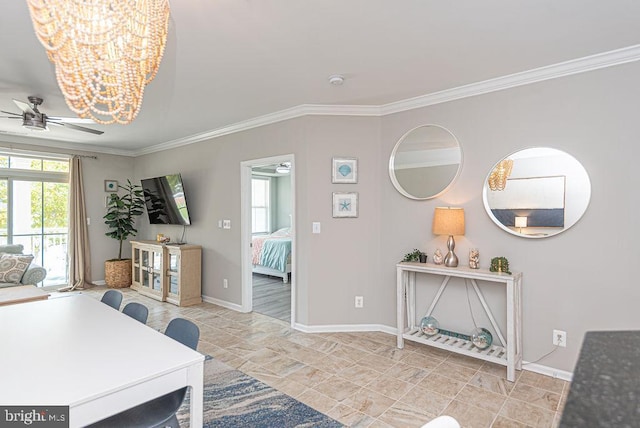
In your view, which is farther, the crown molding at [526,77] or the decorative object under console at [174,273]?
the decorative object under console at [174,273]

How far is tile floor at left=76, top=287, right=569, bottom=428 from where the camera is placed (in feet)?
7.22

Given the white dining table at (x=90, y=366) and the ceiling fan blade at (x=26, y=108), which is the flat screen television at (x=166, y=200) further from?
the white dining table at (x=90, y=366)

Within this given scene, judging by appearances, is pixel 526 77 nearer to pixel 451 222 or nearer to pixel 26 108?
pixel 451 222

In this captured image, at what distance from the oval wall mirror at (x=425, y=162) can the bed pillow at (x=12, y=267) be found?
4.58 meters

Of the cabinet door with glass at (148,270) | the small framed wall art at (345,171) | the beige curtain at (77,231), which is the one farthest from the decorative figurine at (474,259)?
the beige curtain at (77,231)

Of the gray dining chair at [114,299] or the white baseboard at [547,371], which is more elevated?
the gray dining chair at [114,299]

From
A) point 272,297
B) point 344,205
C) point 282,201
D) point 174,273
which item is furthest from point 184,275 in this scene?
point 282,201

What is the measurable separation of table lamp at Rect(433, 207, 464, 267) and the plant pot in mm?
5207

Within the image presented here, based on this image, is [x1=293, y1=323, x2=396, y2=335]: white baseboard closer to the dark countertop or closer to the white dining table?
the white dining table

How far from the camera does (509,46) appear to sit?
2373mm

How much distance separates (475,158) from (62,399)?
10.4ft

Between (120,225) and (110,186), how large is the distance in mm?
841

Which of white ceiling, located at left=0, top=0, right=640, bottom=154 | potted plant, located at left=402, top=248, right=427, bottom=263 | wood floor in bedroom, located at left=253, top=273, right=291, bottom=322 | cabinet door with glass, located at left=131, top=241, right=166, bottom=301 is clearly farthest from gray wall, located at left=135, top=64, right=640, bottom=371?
cabinet door with glass, located at left=131, top=241, right=166, bottom=301

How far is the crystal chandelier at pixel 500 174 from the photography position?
291 cm
